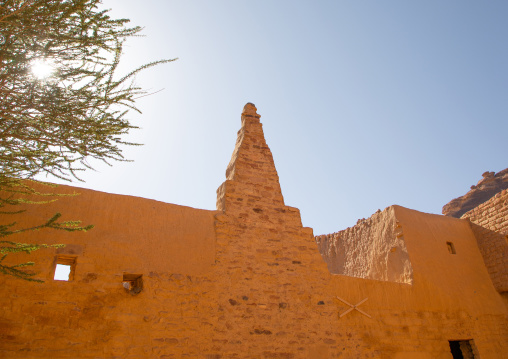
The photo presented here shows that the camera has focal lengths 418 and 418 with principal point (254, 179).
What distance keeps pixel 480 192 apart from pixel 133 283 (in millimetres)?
29244

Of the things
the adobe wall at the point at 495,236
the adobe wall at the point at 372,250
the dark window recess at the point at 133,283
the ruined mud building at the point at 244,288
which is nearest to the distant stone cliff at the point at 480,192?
the adobe wall at the point at 495,236

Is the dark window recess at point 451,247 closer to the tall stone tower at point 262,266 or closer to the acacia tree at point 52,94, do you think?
the tall stone tower at point 262,266

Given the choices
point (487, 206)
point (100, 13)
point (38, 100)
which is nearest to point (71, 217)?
point (38, 100)

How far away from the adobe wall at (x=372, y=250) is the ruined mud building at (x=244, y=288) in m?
0.05

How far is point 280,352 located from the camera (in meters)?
6.59

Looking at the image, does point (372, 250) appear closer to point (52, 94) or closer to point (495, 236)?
point (495, 236)

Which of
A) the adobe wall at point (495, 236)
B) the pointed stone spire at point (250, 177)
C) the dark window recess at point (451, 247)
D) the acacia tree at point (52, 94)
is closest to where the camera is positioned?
the acacia tree at point (52, 94)

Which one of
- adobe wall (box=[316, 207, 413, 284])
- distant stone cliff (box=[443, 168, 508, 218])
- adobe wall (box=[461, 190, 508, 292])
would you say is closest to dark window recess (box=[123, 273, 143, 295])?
adobe wall (box=[316, 207, 413, 284])

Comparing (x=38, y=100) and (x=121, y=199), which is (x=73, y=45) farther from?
(x=121, y=199)

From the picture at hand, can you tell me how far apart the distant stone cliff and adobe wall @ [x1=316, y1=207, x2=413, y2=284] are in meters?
20.9

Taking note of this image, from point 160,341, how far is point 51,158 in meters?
2.88

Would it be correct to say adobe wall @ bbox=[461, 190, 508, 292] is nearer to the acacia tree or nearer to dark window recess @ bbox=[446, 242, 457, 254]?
dark window recess @ bbox=[446, 242, 457, 254]

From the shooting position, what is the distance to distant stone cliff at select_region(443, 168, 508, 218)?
2892cm

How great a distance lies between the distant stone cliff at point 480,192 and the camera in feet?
94.9
